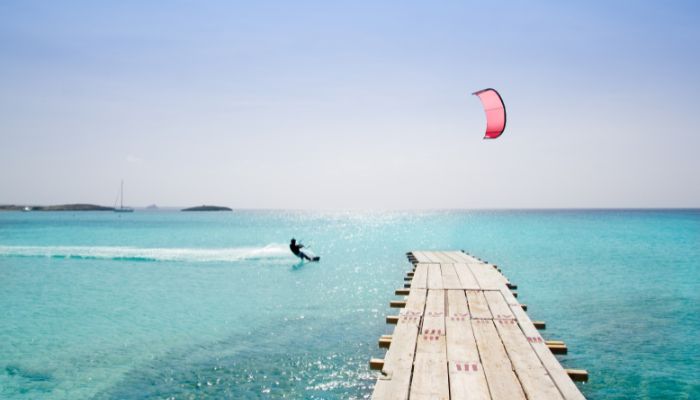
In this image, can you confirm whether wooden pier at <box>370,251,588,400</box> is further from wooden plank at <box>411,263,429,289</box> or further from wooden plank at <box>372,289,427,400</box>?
wooden plank at <box>411,263,429,289</box>

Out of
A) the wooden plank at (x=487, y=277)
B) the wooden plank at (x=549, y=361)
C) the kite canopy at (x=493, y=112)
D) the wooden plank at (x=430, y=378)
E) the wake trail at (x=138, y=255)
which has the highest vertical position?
the kite canopy at (x=493, y=112)

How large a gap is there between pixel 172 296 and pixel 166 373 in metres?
12.4

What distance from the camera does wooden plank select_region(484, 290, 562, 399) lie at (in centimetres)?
641

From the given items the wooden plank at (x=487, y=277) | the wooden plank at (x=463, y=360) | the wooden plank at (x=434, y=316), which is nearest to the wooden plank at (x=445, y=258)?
the wooden plank at (x=487, y=277)

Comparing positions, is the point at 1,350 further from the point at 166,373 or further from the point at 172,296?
the point at 172,296

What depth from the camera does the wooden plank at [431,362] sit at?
638 cm

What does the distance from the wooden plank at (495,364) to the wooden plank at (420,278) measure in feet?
15.5

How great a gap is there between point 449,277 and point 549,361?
29.6ft

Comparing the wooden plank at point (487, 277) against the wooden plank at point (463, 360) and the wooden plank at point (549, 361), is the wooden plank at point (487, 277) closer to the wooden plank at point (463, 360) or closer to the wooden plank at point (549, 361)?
the wooden plank at point (549, 361)

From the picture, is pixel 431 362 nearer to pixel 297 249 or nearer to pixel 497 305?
pixel 497 305

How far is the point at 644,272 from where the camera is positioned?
31.3 m

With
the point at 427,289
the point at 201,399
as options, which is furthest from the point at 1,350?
the point at 427,289

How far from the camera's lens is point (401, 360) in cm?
755

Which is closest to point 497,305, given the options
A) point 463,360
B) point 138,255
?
point 463,360
